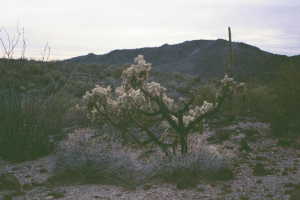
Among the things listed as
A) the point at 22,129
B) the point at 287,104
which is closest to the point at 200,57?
the point at 287,104

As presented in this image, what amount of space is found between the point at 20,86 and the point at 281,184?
50.5ft

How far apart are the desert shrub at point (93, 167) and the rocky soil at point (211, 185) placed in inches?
10.9

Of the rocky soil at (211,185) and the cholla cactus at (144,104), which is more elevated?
the cholla cactus at (144,104)

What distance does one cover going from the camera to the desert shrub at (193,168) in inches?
282

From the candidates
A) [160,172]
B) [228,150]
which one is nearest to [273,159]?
[228,150]

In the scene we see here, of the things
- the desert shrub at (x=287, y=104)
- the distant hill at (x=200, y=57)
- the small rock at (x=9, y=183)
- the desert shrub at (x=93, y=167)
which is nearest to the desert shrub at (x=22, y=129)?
the desert shrub at (x=93, y=167)

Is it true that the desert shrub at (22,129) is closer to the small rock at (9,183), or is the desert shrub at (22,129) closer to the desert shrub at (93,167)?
the desert shrub at (93,167)

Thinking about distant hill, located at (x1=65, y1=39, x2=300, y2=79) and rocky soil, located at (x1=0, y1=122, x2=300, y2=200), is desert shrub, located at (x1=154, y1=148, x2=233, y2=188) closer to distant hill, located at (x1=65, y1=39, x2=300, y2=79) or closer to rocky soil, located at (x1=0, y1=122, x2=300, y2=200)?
rocky soil, located at (x1=0, y1=122, x2=300, y2=200)

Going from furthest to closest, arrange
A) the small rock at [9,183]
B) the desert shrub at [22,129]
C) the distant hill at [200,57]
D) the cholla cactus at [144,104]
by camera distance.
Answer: the distant hill at [200,57]
the desert shrub at [22,129]
the cholla cactus at [144,104]
the small rock at [9,183]

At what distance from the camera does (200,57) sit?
231 ft

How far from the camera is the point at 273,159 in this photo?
28.0 ft

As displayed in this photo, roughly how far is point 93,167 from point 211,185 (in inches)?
89.9

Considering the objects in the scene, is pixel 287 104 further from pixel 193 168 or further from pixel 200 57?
pixel 200 57

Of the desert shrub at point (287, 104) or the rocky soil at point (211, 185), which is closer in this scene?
the rocky soil at point (211, 185)
